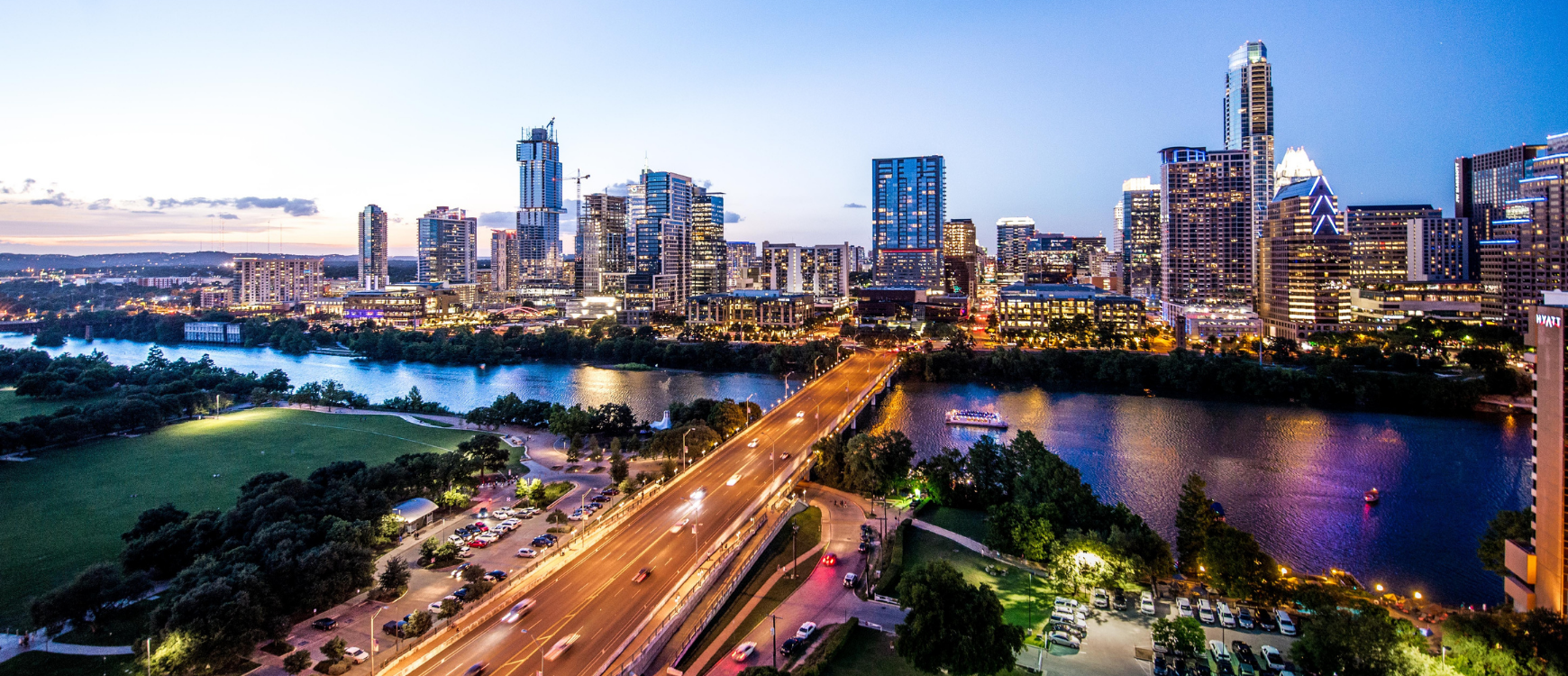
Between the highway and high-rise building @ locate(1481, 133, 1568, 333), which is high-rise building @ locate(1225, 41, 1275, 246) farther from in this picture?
the highway

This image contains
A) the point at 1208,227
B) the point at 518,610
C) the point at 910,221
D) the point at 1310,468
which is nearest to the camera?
the point at 518,610

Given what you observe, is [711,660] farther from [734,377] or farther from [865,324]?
[865,324]

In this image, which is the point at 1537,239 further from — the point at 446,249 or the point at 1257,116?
the point at 446,249

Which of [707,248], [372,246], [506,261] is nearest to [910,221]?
[707,248]

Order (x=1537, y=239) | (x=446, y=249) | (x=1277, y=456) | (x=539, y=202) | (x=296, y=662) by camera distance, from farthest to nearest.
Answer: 1. (x=539, y=202)
2. (x=446, y=249)
3. (x=1537, y=239)
4. (x=1277, y=456)
5. (x=296, y=662)

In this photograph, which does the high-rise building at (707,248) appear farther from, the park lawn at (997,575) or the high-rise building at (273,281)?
the park lawn at (997,575)

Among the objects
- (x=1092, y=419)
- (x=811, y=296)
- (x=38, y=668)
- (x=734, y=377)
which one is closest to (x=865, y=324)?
(x=811, y=296)

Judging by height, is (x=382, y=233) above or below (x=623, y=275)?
above
